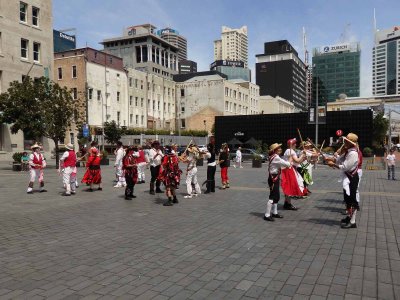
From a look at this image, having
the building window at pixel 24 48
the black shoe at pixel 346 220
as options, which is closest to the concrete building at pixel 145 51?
the building window at pixel 24 48

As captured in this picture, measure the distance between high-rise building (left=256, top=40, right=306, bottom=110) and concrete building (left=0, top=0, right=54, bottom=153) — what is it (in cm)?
13055

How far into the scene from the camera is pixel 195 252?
620cm

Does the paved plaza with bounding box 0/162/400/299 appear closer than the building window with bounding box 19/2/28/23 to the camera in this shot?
Yes

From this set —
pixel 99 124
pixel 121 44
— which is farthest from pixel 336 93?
pixel 99 124

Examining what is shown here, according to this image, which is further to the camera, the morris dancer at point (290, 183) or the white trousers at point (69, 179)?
the white trousers at point (69, 179)

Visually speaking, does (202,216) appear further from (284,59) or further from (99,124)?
(284,59)

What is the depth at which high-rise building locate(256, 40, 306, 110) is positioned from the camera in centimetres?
16038

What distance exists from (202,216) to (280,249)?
10.5 feet

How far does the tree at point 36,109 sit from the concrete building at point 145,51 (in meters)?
72.4

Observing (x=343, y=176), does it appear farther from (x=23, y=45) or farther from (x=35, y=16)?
(x=35, y=16)

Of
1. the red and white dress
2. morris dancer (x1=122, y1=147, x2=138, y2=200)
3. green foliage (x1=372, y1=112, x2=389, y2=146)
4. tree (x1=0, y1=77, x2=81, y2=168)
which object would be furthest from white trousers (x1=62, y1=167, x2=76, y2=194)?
green foliage (x1=372, y1=112, x2=389, y2=146)

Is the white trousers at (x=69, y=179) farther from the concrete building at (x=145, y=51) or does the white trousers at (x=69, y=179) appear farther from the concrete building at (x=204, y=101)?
the concrete building at (x=145, y=51)

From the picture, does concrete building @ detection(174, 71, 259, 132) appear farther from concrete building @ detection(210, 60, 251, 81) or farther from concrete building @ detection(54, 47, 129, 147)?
concrete building @ detection(210, 60, 251, 81)

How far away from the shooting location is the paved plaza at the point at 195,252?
466 cm
